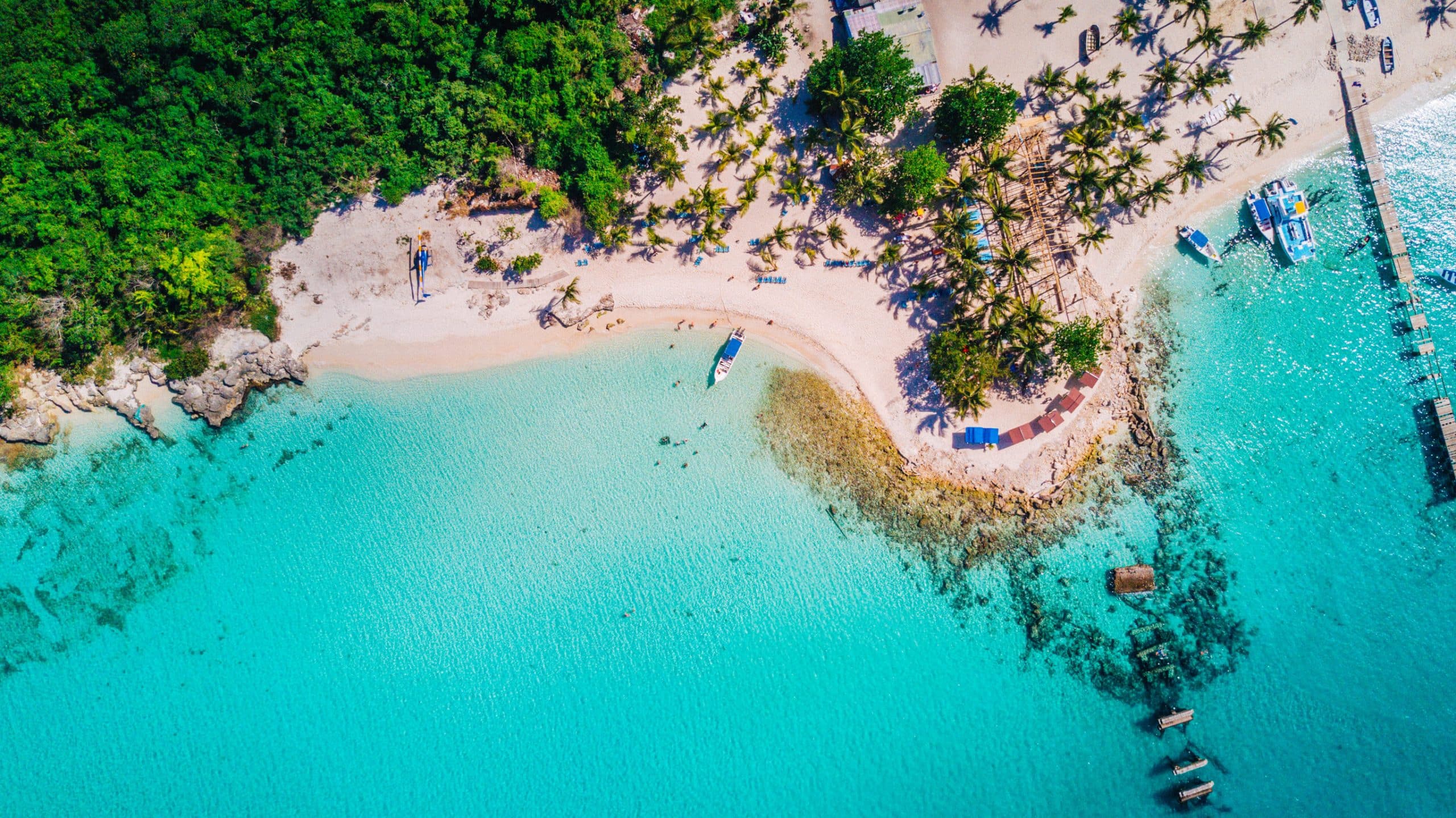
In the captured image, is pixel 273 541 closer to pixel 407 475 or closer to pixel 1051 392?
pixel 407 475

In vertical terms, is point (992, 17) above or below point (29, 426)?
above

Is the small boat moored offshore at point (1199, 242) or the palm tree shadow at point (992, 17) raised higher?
the palm tree shadow at point (992, 17)

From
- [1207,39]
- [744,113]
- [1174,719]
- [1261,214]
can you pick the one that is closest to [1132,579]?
[1174,719]

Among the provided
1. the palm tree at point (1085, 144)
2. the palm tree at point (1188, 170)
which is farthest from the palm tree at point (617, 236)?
the palm tree at point (1188, 170)

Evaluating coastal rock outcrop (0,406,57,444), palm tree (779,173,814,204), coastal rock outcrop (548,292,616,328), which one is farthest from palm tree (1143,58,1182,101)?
coastal rock outcrop (0,406,57,444)

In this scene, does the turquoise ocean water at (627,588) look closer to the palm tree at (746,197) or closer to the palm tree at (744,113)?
the palm tree at (746,197)

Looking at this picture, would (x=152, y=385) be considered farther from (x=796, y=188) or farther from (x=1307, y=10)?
(x=1307, y=10)
